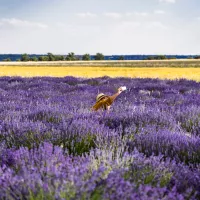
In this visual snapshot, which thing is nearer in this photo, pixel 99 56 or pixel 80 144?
pixel 80 144

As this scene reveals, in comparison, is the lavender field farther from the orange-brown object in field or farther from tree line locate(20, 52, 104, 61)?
tree line locate(20, 52, 104, 61)

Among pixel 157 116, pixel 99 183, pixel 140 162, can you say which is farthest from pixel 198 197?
pixel 157 116

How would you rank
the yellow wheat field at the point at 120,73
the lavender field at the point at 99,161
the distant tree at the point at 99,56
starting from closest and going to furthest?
the lavender field at the point at 99,161 → the yellow wheat field at the point at 120,73 → the distant tree at the point at 99,56

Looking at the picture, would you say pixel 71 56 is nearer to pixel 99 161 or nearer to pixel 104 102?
pixel 104 102

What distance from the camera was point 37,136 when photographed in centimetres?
348

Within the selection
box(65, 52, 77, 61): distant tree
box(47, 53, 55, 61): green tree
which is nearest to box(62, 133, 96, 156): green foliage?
box(47, 53, 55, 61): green tree

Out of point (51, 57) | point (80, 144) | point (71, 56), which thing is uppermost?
point (80, 144)

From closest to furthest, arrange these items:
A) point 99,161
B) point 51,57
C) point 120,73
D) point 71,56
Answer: point 99,161
point 120,73
point 51,57
point 71,56

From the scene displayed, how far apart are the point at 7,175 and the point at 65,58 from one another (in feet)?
276

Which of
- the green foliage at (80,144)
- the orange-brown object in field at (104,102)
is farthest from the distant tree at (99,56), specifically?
Result: the green foliage at (80,144)

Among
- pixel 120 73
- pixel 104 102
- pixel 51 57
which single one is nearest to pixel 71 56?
pixel 51 57

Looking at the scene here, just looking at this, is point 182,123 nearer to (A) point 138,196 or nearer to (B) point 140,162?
(B) point 140,162

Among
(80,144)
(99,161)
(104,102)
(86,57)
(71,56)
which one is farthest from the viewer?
(71,56)

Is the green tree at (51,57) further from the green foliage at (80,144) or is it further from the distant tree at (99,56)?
the green foliage at (80,144)
